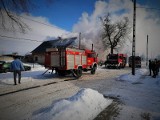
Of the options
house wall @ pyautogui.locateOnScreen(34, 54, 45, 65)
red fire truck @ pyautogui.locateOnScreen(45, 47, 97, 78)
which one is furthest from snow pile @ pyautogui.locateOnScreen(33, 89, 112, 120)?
house wall @ pyautogui.locateOnScreen(34, 54, 45, 65)

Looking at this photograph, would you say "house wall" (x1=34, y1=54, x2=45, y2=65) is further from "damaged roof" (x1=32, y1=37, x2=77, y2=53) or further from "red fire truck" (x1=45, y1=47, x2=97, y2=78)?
"red fire truck" (x1=45, y1=47, x2=97, y2=78)

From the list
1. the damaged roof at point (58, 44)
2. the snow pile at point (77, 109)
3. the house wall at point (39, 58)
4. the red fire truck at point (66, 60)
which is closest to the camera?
the snow pile at point (77, 109)

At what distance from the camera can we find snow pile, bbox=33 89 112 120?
4.44 metres

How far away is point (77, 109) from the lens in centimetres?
482

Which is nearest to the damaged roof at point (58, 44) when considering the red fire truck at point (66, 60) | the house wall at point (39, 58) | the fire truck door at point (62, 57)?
the house wall at point (39, 58)

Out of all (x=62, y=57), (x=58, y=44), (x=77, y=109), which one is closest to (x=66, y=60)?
(x=62, y=57)

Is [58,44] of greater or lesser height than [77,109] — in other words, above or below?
above

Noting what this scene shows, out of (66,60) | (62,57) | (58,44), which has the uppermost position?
(58,44)

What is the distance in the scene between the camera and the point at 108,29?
168ft

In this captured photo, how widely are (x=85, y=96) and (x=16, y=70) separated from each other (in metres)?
7.00

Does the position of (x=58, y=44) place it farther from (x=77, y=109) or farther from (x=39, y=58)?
(x=77, y=109)

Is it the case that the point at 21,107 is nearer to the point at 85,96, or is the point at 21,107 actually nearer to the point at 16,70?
the point at 85,96

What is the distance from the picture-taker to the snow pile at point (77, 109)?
14.6 ft

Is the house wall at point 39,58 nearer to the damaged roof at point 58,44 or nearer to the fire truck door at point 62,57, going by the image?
the damaged roof at point 58,44
